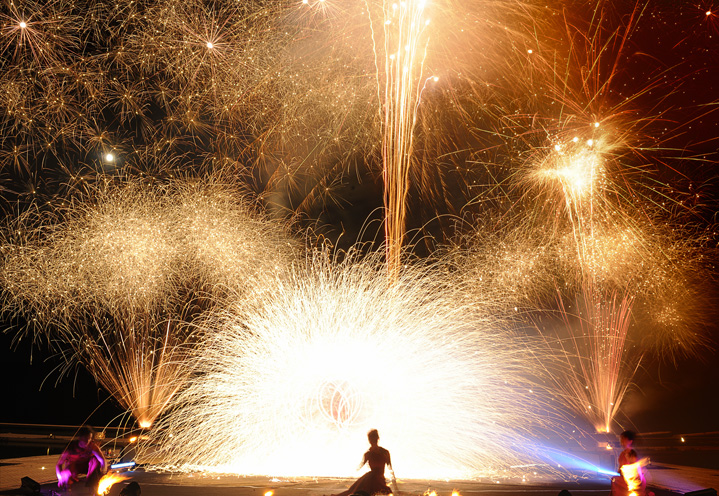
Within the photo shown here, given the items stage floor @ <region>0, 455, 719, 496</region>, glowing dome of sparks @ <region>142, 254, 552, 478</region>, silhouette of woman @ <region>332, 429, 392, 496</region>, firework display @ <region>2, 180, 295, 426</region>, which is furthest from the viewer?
firework display @ <region>2, 180, 295, 426</region>

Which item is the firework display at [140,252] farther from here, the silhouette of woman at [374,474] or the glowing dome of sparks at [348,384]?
the silhouette of woman at [374,474]

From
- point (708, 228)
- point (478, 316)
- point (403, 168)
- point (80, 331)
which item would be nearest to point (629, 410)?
point (708, 228)

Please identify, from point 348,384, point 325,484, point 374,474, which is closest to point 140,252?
point 348,384

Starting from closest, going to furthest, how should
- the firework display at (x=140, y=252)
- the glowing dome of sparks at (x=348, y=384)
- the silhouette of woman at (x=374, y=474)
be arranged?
1. the silhouette of woman at (x=374, y=474)
2. the glowing dome of sparks at (x=348, y=384)
3. the firework display at (x=140, y=252)

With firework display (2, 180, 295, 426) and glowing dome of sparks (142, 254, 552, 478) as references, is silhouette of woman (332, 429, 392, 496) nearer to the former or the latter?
glowing dome of sparks (142, 254, 552, 478)

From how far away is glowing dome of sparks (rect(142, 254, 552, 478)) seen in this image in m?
10.9

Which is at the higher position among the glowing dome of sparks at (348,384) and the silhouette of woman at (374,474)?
the glowing dome of sparks at (348,384)

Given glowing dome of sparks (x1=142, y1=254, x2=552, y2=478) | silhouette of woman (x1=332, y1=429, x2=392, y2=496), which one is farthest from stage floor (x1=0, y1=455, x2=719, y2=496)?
glowing dome of sparks (x1=142, y1=254, x2=552, y2=478)

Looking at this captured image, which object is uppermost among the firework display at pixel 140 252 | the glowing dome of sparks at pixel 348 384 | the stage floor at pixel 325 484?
the firework display at pixel 140 252

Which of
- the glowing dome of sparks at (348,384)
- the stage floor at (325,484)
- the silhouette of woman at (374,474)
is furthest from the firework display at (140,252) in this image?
the silhouette of woman at (374,474)

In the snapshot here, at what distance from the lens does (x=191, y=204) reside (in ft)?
41.4

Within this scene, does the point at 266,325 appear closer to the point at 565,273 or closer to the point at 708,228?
the point at 565,273

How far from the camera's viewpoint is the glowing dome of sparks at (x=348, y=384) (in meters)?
10.9

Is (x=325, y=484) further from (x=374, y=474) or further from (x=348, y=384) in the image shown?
(x=374, y=474)
